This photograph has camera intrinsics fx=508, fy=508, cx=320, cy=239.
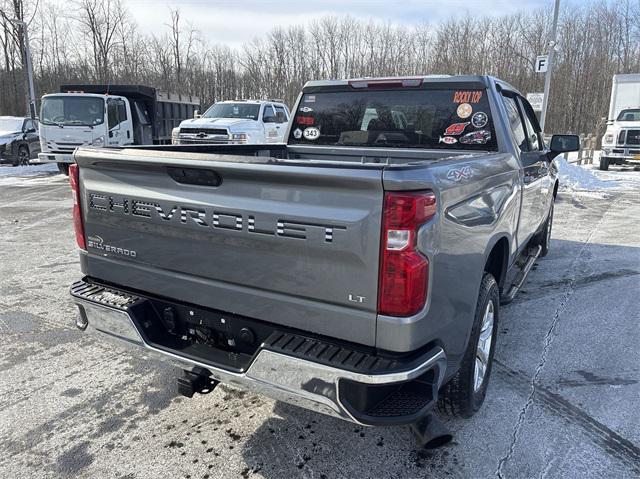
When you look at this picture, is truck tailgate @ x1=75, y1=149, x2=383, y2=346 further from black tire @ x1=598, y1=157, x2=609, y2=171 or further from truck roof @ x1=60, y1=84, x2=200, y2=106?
black tire @ x1=598, y1=157, x2=609, y2=171

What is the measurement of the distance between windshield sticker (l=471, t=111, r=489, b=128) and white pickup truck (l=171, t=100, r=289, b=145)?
1054 centimetres

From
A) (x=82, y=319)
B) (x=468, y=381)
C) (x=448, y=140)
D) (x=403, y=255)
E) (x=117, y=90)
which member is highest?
(x=117, y=90)

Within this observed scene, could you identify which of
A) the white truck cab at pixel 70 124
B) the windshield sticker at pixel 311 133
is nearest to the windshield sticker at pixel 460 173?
the windshield sticker at pixel 311 133

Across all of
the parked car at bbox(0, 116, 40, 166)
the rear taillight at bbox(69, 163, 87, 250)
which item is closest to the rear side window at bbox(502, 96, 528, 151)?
the rear taillight at bbox(69, 163, 87, 250)

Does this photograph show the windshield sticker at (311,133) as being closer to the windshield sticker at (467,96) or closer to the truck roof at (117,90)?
the windshield sticker at (467,96)

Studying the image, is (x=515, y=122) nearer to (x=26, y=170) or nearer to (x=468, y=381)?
→ (x=468, y=381)

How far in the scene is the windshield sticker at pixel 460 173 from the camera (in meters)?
2.36

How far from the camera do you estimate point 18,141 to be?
61.2 feet

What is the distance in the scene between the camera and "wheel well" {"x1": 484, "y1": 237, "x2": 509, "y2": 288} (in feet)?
11.4

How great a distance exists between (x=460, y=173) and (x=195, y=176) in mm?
1290

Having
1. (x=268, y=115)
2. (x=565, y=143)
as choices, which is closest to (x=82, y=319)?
(x=565, y=143)

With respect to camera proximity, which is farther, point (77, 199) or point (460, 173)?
point (77, 199)

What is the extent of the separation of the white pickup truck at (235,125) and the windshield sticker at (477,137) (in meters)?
10.5

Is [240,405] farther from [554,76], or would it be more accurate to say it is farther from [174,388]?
[554,76]
